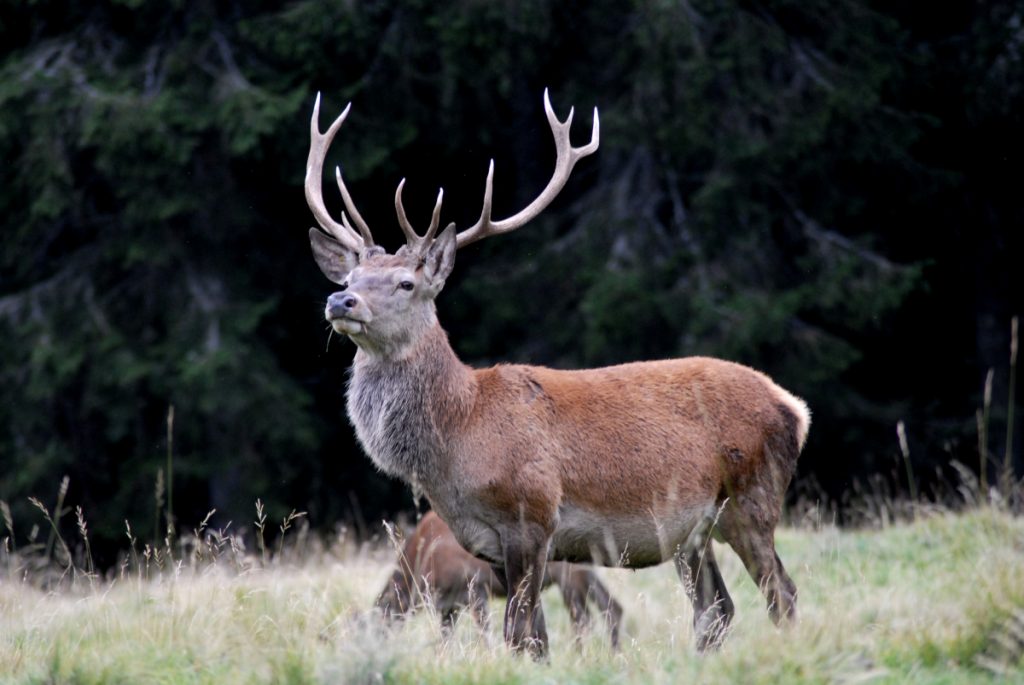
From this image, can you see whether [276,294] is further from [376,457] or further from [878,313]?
[376,457]

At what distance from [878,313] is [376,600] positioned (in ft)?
22.8

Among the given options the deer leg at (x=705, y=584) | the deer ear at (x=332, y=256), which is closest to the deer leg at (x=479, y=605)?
the deer leg at (x=705, y=584)

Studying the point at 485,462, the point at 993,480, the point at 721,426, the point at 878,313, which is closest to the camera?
the point at 485,462

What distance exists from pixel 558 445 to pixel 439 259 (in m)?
0.96

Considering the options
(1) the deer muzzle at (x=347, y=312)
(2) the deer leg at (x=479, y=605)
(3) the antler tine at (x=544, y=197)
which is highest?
(3) the antler tine at (x=544, y=197)

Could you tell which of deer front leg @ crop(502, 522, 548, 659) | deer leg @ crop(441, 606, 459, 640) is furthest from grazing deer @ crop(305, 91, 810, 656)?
deer leg @ crop(441, 606, 459, 640)

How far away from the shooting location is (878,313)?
12.7 metres

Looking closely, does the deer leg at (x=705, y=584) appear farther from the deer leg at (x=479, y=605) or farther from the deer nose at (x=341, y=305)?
the deer nose at (x=341, y=305)

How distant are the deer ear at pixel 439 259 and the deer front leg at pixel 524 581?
45.6 inches

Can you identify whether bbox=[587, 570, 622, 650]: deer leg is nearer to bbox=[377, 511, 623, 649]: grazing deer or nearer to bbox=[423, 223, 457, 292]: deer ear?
bbox=[377, 511, 623, 649]: grazing deer

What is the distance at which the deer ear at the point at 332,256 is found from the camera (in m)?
6.24

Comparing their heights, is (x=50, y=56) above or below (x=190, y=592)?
above

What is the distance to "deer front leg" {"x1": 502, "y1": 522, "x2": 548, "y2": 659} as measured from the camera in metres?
5.39

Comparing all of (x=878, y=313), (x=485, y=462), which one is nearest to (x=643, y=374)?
(x=485, y=462)
